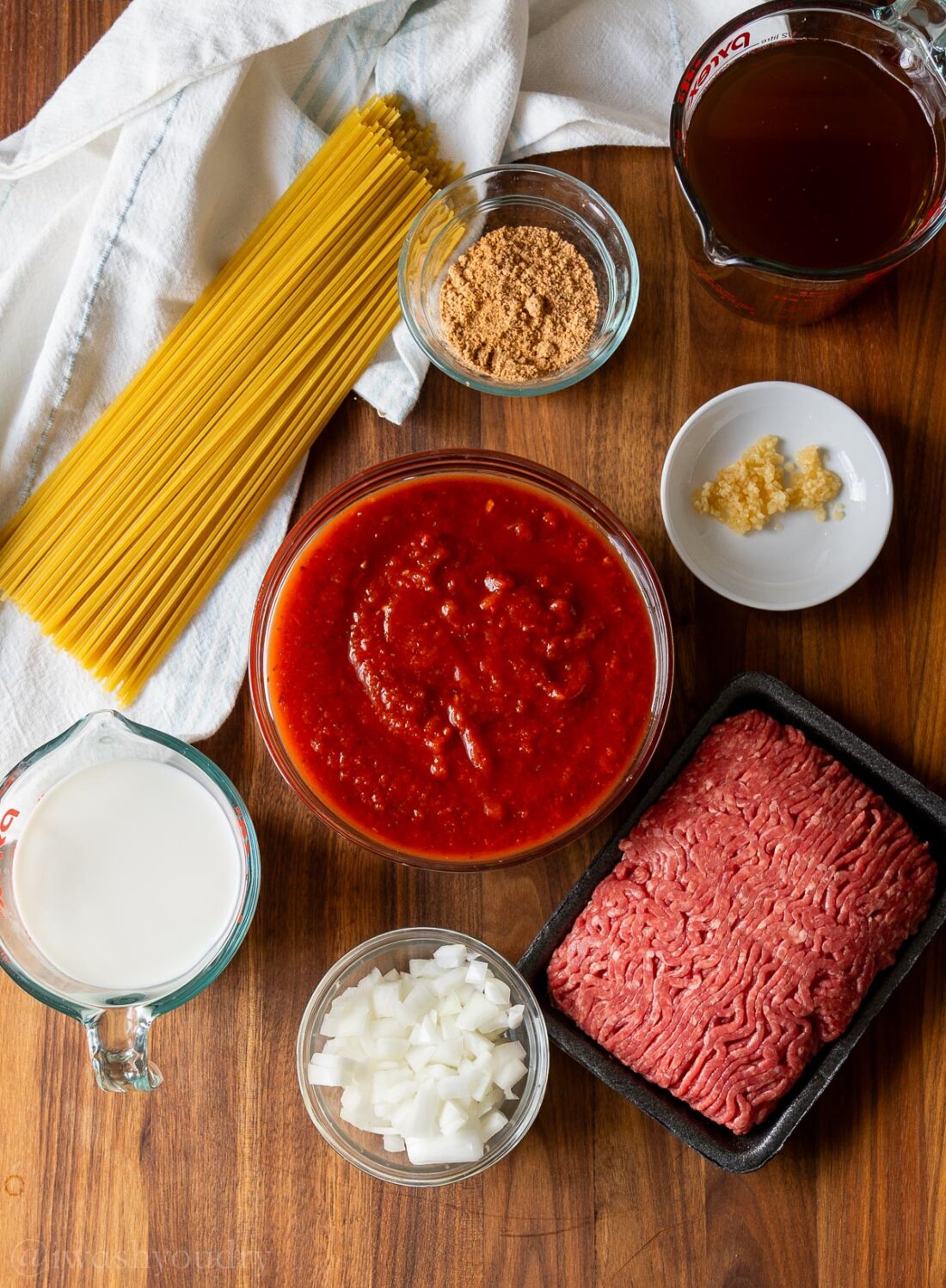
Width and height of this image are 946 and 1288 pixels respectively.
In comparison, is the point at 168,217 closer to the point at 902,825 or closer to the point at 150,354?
the point at 150,354

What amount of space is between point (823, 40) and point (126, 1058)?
2005mm

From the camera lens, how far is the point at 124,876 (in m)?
1.86

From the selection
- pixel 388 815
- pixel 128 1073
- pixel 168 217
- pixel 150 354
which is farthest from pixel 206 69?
pixel 128 1073

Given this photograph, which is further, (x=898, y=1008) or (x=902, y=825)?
(x=898, y=1008)

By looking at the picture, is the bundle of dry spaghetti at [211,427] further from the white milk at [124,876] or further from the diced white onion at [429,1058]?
the diced white onion at [429,1058]

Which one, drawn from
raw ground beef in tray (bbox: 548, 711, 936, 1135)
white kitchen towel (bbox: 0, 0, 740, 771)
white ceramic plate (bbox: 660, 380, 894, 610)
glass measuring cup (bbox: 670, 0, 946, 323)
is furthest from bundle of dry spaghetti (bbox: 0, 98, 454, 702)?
raw ground beef in tray (bbox: 548, 711, 936, 1135)

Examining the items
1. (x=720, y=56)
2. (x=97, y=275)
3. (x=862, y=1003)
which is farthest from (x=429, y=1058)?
(x=720, y=56)

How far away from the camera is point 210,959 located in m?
1.87

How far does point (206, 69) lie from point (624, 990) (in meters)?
1.67

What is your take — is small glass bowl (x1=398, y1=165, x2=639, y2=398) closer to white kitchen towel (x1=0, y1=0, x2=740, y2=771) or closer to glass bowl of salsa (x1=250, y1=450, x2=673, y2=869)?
white kitchen towel (x1=0, y1=0, x2=740, y2=771)

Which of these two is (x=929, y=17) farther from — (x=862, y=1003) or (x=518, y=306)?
(x=862, y=1003)

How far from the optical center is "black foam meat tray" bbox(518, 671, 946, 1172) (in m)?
1.88

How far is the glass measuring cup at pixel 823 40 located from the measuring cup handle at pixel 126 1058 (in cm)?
152

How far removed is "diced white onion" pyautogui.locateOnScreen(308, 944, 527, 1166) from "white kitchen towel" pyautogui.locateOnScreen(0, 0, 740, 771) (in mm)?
564
